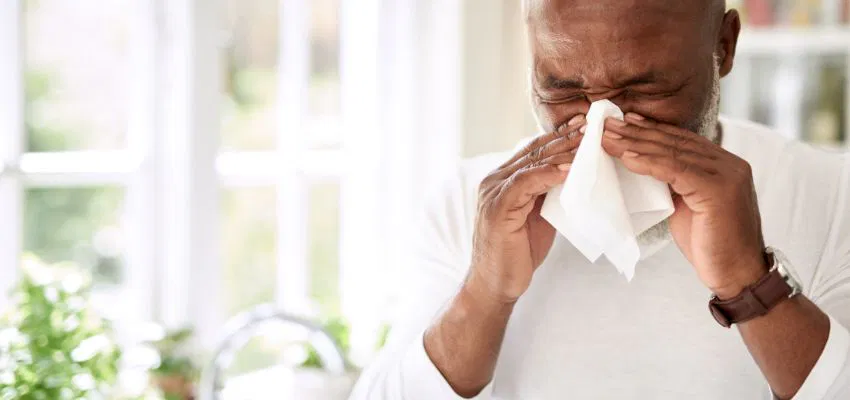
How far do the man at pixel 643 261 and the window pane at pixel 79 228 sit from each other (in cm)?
108

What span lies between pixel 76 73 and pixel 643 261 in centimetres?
150

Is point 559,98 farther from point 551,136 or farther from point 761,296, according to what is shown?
point 761,296

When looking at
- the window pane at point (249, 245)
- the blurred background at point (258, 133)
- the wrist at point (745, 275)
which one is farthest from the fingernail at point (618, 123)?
the window pane at point (249, 245)

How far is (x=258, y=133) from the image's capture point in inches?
123

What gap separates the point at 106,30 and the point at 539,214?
140 centimetres

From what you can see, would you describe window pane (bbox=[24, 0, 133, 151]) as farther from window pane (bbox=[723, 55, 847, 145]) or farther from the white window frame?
window pane (bbox=[723, 55, 847, 145])

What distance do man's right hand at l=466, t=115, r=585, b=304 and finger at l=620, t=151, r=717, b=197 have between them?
92mm

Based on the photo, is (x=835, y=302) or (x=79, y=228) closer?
(x=835, y=302)

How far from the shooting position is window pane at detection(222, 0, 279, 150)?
2887 millimetres

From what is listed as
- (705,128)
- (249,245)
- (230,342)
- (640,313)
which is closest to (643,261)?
(640,313)

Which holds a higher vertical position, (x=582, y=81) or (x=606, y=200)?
(x=582, y=81)

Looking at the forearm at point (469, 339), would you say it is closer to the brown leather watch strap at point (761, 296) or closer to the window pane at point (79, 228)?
the brown leather watch strap at point (761, 296)

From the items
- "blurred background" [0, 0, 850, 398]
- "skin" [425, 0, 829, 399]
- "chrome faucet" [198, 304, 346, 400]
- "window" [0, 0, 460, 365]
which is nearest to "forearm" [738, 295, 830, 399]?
"skin" [425, 0, 829, 399]

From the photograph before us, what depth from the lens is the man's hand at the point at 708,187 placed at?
1415 mm
